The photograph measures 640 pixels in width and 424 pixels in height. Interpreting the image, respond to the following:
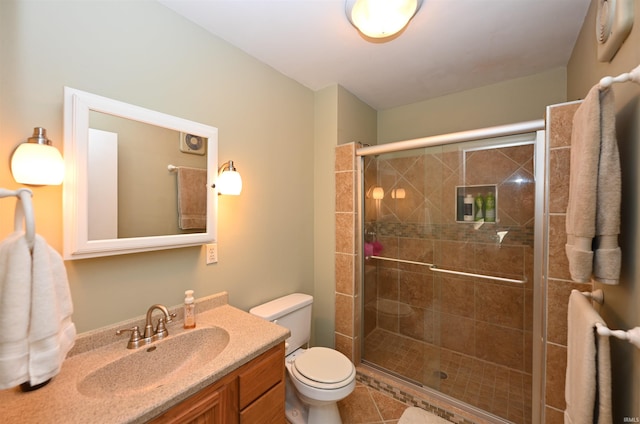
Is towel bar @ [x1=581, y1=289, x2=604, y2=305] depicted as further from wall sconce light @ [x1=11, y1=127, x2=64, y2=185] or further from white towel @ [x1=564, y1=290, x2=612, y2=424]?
wall sconce light @ [x1=11, y1=127, x2=64, y2=185]

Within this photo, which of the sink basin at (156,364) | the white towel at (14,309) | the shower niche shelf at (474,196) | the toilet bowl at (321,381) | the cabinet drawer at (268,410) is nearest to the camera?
the white towel at (14,309)

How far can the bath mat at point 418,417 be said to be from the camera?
1.55 metres

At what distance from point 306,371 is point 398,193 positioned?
1524mm

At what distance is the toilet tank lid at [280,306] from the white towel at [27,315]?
3.07ft

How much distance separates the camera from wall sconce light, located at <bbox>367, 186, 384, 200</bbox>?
2.11m

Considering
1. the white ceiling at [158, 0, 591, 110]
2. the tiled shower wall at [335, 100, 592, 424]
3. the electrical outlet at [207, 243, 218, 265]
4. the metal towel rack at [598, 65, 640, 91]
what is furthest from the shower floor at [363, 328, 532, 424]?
the white ceiling at [158, 0, 591, 110]

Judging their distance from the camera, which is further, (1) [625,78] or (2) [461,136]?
(2) [461,136]

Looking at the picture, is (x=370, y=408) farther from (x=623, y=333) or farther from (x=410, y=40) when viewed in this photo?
(x=410, y=40)

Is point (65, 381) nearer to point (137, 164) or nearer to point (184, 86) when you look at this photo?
point (137, 164)

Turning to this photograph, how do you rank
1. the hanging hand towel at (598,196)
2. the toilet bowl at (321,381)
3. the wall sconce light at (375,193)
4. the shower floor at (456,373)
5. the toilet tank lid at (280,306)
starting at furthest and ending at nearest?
the wall sconce light at (375,193), the shower floor at (456,373), the toilet tank lid at (280,306), the toilet bowl at (321,381), the hanging hand towel at (598,196)

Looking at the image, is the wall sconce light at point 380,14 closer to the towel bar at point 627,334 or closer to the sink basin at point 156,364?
the towel bar at point 627,334

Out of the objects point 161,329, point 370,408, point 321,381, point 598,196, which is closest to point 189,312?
point 161,329

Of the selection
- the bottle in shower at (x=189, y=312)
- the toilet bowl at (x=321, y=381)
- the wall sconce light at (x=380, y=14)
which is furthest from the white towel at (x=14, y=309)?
the wall sconce light at (x=380, y=14)

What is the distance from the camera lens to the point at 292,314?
167 centimetres
